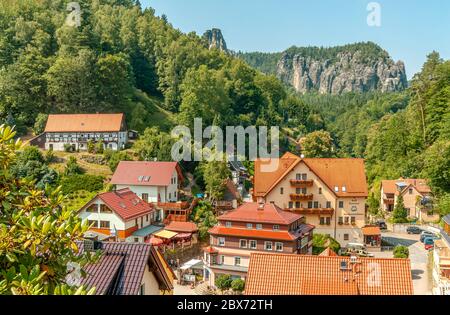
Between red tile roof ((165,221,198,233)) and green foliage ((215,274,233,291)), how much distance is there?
6.90m

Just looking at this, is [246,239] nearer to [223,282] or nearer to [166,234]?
[223,282]

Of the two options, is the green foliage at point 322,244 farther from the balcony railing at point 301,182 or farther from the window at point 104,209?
the window at point 104,209

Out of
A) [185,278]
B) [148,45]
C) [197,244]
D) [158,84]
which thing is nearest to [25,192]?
[185,278]

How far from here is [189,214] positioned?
1280 inches

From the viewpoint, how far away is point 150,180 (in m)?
32.7

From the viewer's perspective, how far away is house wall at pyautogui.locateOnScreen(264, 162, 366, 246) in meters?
29.3

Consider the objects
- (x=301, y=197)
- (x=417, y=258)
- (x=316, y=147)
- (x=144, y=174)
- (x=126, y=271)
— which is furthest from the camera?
(x=316, y=147)

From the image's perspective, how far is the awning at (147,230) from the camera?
91.9 feet

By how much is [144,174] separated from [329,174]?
40.5ft

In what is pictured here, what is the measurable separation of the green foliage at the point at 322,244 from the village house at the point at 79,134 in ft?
74.9

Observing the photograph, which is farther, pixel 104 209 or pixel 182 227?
pixel 182 227

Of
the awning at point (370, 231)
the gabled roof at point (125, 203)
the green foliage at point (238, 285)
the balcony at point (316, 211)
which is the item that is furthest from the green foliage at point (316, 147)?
the green foliage at point (238, 285)

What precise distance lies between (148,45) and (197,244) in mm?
48460

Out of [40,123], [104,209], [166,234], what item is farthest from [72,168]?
[166,234]
